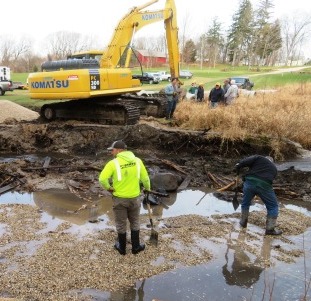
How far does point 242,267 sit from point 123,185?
2340 mm

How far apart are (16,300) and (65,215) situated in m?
3.41

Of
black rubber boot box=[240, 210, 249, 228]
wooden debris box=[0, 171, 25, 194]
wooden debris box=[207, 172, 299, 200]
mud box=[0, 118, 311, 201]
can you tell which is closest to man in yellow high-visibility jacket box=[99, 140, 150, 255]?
black rubber boot box=[240, 210, 249, 228]

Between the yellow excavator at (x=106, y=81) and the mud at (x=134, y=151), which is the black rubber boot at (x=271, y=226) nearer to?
the mud at (x=134, y=151)

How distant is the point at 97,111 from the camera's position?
14.9m

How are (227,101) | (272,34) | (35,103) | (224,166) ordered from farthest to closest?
(272,34), (35,103), (227,101), (224,166)

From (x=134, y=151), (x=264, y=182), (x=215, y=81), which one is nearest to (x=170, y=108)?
(x=134, y=151)

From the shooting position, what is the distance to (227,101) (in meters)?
16.3

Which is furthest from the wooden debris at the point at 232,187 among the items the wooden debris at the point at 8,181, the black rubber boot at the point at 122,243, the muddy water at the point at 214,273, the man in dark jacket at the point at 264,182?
the wooden debris at the point at 8,181

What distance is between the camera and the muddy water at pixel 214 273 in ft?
16.6

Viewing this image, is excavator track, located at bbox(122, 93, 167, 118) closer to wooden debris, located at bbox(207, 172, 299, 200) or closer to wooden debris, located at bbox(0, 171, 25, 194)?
wooden debris, located at bbox(207, 172, 299, 200)

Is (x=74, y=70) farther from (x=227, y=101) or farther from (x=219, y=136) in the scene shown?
(x=227, y=101)

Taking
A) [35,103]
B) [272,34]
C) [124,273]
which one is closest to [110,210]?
[124,273]

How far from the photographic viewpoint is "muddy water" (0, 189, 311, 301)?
5047 millimetres

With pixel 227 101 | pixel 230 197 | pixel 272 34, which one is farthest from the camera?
pixel 272 34
